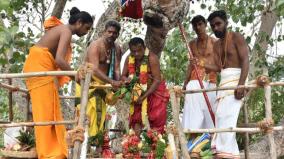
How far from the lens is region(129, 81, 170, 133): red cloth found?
5.23m

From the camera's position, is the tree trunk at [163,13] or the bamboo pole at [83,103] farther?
the tree trunk at [163,13]

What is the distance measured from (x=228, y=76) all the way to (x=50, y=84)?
166 cm

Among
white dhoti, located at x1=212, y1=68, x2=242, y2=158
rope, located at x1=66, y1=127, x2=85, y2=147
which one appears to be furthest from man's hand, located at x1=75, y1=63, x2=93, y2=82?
white dhoti, located at x1=212, y1=68, x2=242, y2=158

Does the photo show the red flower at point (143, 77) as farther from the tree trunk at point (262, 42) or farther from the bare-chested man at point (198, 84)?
the tree trunk at point (262, 42)

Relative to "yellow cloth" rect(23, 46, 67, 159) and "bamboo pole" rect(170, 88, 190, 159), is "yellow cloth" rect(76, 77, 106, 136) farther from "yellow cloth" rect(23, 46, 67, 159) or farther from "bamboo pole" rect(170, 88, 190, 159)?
"bamboo pole" rect(170, 88, 190, 159)

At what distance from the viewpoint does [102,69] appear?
5168 mm

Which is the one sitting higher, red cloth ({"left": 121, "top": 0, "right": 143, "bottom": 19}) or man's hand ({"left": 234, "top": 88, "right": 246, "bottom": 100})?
red cloth ({"left": 121, "top": 0, "right": 143, "bottom": 19})

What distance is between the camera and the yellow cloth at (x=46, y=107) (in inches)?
156

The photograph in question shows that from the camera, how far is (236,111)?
4.52 metres

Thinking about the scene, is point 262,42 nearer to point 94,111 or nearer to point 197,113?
point 197,113

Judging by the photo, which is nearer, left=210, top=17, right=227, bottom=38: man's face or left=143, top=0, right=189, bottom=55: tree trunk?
left=210, top=17, right=227, bottom=38: man's face

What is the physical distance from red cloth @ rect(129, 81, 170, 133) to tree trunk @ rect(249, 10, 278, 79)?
257cm

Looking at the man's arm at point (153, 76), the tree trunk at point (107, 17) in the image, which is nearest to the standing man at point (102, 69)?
the man's arm at point (153, 76)

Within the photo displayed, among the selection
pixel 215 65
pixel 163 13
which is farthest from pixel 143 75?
pixel 163 13
